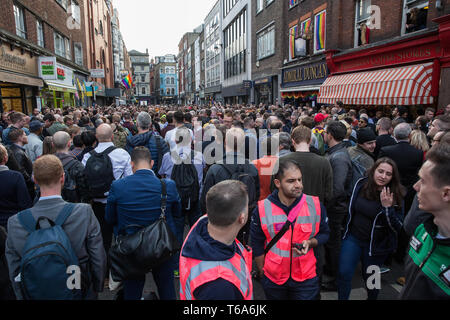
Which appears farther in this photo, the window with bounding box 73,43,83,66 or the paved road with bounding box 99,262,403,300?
the window with bounding box 73,43,83,66

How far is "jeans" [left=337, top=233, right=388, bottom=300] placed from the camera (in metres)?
3.04

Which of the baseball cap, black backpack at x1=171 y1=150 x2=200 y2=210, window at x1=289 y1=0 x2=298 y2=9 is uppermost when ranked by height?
window at x1=289 y1=0 x2=298 y2=9

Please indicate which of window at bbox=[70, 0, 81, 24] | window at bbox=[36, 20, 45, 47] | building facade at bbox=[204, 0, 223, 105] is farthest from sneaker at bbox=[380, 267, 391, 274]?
building facade at bbox=[204, 0, 223, 105]

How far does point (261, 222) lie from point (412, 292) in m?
1.17

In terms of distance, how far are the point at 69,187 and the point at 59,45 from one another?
825 inches

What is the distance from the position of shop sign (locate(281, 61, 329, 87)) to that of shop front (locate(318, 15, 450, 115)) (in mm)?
2336

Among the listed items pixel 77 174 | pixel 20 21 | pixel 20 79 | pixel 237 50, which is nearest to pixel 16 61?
pixel 20 79

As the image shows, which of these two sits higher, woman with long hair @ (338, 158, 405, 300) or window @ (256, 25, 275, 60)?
window @ (256, 25, 275, 60)

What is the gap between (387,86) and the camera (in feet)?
33.4

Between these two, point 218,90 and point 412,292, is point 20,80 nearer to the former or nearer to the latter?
point 412,292

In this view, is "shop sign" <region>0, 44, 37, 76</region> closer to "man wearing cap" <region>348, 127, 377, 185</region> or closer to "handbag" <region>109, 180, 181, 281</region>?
"handbag" <region>109, 180, 181, 281</region>

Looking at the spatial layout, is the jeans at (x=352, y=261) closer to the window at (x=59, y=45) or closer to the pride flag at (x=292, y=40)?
the pride flag at (x=292, y=40)

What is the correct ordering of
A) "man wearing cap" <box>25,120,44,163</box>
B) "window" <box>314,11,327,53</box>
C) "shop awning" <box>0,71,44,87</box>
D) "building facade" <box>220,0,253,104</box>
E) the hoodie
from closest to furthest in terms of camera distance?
1. the hoodie
2. "man wearing cap" <box>25,120,44,163</box>
3. "shop awning" <box>0,71,44,87</box>
4. "window" <box>314,11,327,53</box>
5. "building facade" <box>220,0,253,104</box>
